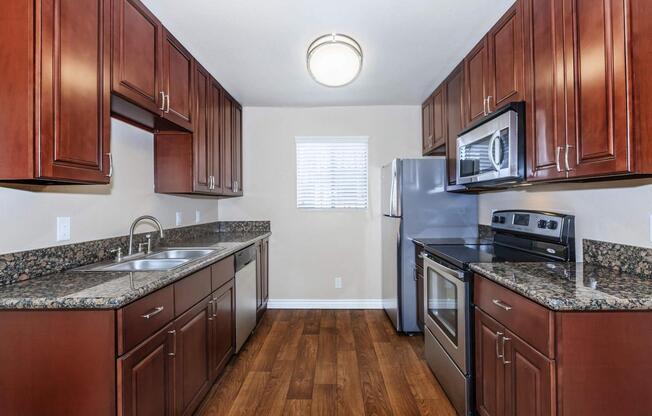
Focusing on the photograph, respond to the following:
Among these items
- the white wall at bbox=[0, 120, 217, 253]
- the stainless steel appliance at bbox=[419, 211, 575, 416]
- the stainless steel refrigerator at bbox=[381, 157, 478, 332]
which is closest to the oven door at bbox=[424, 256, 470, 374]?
the stainless steel appliance at bbox=[419, 211, 575, 416]

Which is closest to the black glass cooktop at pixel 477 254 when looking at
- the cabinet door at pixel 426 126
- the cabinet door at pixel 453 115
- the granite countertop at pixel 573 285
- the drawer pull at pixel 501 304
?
the granite countertop at pixel 573 285

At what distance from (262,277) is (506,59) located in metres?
2.97

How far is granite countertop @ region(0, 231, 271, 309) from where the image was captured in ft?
4.04

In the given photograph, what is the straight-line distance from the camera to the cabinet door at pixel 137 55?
5.50 feet

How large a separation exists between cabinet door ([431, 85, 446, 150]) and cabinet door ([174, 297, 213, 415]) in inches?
97.2

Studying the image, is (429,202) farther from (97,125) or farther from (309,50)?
(97,125)

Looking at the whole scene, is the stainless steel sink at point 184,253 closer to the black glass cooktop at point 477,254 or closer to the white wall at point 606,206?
the black glass cooktop at point 477,254

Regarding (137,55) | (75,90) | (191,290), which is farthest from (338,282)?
(75,90)

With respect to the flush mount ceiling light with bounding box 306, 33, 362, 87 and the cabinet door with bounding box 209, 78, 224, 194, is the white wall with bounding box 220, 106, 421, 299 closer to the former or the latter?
the cabinet door with bounding box 209, 78, 224, 194

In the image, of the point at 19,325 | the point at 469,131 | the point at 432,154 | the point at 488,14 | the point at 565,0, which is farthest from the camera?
the point at 432,154

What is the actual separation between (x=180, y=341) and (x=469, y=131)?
7.60ft

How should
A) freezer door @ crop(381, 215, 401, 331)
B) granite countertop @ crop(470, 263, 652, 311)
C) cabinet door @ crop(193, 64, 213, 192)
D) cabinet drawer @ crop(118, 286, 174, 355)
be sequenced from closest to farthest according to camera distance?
1. granite countertop @ crop(470, 263, 652, 311)
2. cabinet drawer @ crop(118, 286, 174, 355)
3. cabinet door @ crop(193, 64, 213, 192)
4. freezer door @ crop(381, 215, 401, 331)

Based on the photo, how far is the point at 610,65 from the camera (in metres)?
1.30

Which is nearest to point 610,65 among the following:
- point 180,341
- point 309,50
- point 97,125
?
point 309,50
